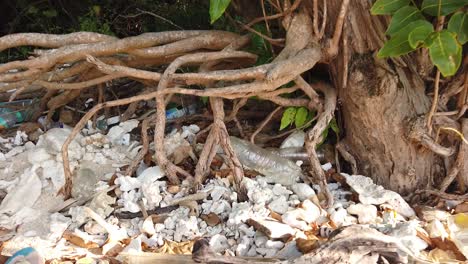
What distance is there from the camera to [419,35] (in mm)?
1598

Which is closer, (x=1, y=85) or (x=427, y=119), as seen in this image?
(x=427, y=119)

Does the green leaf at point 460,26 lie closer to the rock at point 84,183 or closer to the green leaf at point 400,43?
the green leaf at point 400,43

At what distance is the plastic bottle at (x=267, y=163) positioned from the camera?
6.95 ft

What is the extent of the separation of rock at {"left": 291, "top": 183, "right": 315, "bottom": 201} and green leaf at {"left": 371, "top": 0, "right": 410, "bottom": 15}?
69 cm

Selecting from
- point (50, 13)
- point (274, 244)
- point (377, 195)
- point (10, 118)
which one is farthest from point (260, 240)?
point (50, 13)

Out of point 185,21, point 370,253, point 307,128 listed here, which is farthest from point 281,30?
point 185,21

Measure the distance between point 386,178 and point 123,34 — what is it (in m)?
2.79

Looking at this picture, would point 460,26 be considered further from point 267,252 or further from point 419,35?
point 267,252

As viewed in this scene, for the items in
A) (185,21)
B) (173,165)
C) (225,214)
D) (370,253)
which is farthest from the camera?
(185,21)

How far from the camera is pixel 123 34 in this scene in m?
4.23

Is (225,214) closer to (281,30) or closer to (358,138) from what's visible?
(358,138)

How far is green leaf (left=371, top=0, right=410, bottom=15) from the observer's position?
5.63ft

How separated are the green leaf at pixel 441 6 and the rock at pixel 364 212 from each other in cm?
70

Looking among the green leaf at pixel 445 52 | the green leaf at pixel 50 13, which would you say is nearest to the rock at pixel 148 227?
the green leaf at pixel 445 52
